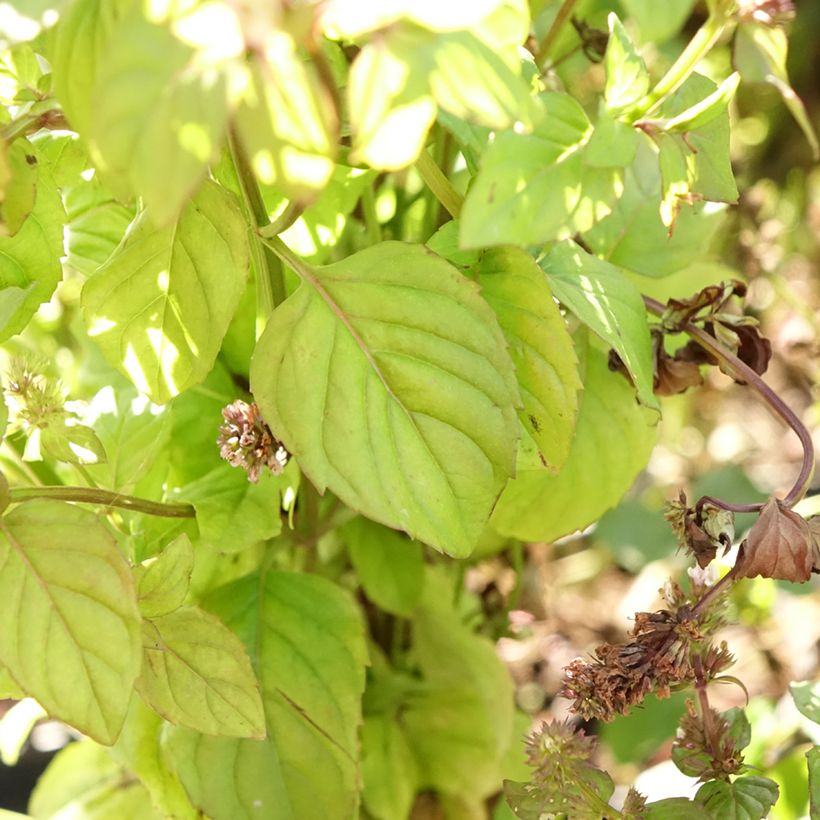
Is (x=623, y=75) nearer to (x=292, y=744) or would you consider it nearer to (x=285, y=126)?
(x=285, y=126)

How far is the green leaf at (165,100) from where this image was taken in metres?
0.31

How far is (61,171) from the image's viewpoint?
57 centimetres

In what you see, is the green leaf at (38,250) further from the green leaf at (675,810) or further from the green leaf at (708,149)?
the green leaf at (675,810)

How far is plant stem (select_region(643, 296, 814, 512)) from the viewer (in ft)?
1.78

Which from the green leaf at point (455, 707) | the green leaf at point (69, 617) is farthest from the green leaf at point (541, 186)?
the green leaf at point (455, 707)

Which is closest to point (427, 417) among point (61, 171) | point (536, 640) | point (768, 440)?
point (61, 171)

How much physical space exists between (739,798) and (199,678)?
11.7 inches

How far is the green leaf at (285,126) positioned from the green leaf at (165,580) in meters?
0.24

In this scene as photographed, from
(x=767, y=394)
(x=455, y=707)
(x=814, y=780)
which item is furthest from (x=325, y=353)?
(x=455, y=707)

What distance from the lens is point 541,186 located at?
0.41m

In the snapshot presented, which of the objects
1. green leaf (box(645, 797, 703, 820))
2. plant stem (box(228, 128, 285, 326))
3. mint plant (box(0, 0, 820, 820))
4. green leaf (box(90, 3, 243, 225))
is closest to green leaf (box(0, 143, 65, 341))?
mint plant (box(0, 0, 820, 820))

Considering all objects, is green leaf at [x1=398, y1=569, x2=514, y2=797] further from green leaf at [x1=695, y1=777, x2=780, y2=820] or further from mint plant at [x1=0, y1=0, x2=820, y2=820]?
green leaf at [x1=695, y1=777, x2=780, y2=820]

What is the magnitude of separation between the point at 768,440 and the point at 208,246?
1269mm

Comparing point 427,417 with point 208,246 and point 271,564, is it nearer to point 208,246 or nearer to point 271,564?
point 208,246
